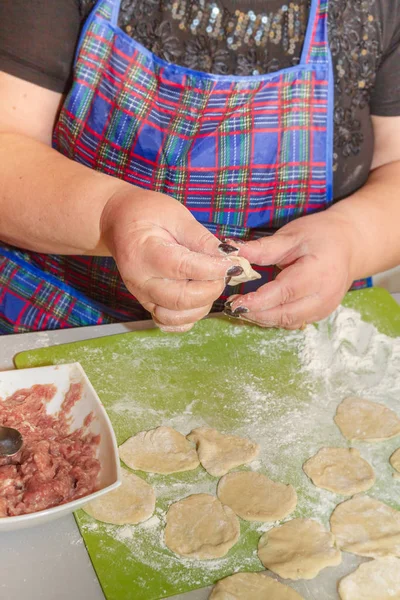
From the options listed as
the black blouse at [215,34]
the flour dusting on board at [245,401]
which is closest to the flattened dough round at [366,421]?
the flour dusting on board at [245,401]

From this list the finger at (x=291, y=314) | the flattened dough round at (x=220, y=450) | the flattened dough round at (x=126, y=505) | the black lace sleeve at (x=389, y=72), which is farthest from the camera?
the black lace sleeve at (x=389, y=72)

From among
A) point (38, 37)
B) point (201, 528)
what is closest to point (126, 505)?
point (201, 528)

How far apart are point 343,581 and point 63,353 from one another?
66 centimetres

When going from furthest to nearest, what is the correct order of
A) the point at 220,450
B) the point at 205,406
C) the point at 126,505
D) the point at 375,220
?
the point at 375,220
the point at 205,406
the point at 220,450
the point at 126,505

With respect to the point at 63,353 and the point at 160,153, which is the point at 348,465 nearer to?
the point at 63,353

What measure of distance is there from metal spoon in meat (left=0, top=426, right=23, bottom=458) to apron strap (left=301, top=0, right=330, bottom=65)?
864 mm

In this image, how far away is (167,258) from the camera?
0.97m

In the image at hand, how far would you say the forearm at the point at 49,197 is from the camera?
1142 mm

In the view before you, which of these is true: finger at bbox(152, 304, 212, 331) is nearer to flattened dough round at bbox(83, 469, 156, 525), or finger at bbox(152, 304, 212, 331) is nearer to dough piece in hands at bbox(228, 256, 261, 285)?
dough piece in hands at bbox(228, 256, 261, 285)

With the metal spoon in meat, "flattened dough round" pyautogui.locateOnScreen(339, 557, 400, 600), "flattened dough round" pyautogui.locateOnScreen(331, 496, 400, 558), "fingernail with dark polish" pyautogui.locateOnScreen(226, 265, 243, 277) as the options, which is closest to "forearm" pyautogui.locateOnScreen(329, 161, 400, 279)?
"fingernail with dark polish" pyautogui.locateOnScreen(226, 265, 243, 277)

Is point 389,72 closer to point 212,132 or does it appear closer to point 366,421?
point 212,132

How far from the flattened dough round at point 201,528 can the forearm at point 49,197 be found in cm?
46

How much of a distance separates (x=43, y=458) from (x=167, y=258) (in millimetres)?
343

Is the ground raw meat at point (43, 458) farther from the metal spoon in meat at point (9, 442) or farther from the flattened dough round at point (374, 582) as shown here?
the flattened dough round at point (374, 582)
